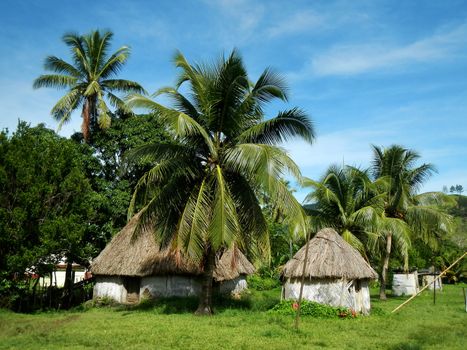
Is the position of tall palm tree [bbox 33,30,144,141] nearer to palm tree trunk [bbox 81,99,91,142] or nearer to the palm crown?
palm tree trunk [bbox 81,99,91,142]

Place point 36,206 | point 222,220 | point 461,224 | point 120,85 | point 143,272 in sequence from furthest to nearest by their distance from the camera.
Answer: point 461,224
point 120,85
point 143,272
point 36,206
point 222,220

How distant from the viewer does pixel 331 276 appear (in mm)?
16641

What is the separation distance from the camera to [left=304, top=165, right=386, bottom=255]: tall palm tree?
21.4 metres

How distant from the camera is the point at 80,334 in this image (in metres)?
11.7

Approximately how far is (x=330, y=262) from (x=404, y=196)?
8.64 meters

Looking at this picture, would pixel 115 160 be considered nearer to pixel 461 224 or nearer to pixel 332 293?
pixel 332 293

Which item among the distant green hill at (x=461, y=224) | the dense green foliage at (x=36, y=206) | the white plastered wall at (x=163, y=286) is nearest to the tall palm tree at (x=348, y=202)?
the white plastered wall at (x=163, y=286)

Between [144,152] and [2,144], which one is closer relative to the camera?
[144,152]

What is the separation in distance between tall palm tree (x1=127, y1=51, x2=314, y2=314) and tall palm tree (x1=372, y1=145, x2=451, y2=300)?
10.8m

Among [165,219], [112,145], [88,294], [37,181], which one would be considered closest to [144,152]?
[165,219]

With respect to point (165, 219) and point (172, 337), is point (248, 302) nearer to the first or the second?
point (165, 219)

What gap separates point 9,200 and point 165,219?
18.8ft

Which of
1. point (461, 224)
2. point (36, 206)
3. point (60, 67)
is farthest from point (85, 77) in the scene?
point (461, 224)

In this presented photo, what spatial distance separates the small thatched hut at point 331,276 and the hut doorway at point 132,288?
6532mm
